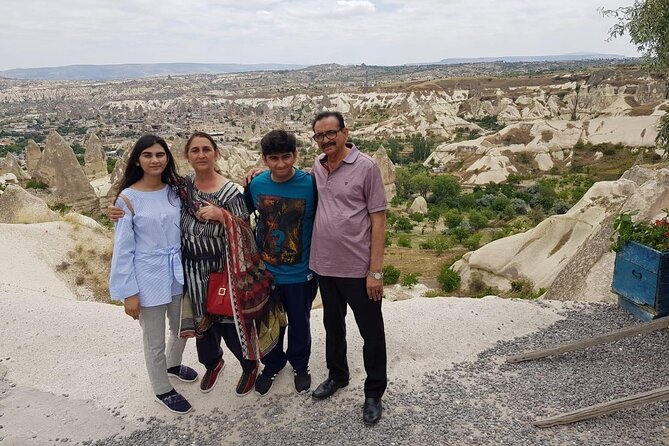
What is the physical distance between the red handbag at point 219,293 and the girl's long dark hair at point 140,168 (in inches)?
25.5

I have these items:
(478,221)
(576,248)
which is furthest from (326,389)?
(478,221)

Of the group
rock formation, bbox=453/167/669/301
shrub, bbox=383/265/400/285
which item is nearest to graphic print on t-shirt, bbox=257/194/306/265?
rock formation, bbox=453/167/669/301

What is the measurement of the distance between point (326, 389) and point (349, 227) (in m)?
1.29

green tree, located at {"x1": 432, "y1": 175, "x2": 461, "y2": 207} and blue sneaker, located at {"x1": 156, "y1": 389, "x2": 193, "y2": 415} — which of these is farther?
green tree, located at {"x1": 432, "y1": 175, "x2": 461, "y2": 207}

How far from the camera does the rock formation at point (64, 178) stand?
20641 mm

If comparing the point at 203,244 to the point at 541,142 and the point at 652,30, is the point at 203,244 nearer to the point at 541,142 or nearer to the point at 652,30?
the point at 652,30

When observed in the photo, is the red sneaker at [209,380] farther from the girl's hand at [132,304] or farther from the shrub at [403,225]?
the shrub at [403,225]

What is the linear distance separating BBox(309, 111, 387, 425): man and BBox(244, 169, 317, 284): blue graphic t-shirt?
0.36 feet

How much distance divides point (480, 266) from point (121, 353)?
10185 millimetres

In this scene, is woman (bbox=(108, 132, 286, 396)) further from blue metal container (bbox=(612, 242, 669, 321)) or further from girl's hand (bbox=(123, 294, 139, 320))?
blue metal container (bbox=(612, 242, 669, 321))

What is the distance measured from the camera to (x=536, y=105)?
229 feet

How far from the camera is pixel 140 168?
130 inches

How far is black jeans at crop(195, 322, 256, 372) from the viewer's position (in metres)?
3.62

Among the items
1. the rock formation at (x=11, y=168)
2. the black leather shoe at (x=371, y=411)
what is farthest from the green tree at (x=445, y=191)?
the black leather shoe at (x=371, y=411)
